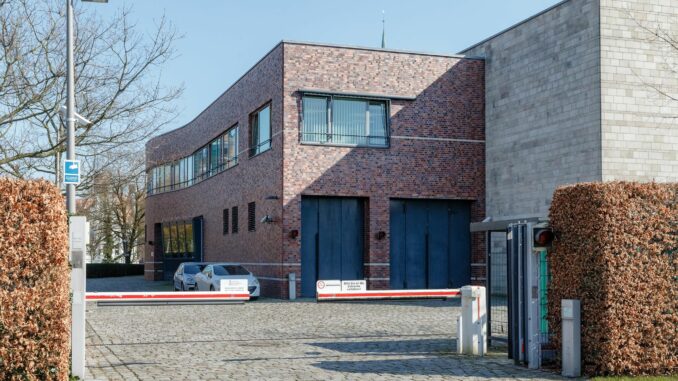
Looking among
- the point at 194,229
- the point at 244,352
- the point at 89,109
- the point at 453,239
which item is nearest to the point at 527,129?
the point at 453,239

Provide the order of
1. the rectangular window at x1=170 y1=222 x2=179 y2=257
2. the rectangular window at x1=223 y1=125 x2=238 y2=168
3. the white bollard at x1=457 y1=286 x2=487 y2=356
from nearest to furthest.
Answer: the white bollard at x1=457 y1=286 x2=487 y2=356 → the rectangular window at x1=223 y1=125 x2=238 y2=168 → the rectangular window at x1=170 y1=222 x2=179 y2=257

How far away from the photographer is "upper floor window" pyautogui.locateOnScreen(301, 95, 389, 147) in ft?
94.3

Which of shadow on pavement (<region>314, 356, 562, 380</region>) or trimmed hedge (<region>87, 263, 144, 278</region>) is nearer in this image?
shadow on pavement (<region>314, 356, 562, 380</region>)

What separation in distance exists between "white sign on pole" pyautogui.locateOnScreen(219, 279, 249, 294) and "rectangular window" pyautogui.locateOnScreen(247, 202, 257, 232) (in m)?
6.41

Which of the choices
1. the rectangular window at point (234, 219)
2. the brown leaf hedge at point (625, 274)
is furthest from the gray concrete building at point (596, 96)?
the brown leaf hedge at point (625, 274)

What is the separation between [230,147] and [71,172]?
19858 mm

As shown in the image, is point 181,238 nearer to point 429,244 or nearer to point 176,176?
point 176,176

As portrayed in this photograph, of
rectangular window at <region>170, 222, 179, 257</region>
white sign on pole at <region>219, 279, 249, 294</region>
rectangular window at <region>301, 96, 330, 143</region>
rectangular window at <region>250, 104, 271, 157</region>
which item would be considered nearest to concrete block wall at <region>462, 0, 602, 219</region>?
rectangular window at <region>301, 96, 330, 143</region>

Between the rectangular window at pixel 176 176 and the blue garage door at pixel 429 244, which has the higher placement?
the rectangular window at pixel 176 176

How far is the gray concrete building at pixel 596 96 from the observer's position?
24219 millimetres

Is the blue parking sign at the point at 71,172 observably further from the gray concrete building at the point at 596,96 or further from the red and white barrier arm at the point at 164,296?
the gray concrete building at the point at 596,96

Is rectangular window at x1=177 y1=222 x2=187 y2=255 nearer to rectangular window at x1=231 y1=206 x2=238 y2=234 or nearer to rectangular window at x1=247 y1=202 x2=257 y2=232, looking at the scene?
rectangular window at x1=231 y1=206 x2=238 y2=234

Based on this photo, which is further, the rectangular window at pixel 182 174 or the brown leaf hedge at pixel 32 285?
the rectangular window at pixel 182 174

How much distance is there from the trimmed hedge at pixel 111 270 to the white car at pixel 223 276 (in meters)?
32.5
